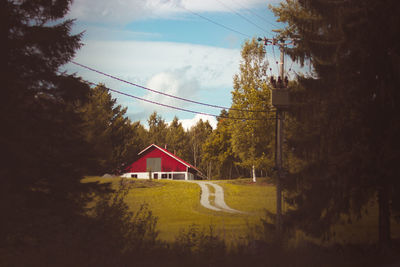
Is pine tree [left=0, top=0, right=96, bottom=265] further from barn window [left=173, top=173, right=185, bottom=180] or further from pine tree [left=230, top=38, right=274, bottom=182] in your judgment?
barn window [left=173, top=173, right=185, bottom=180]

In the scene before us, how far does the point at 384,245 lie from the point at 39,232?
12.5 m

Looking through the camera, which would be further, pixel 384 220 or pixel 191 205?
pixel 191 205

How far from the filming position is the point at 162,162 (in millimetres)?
66750

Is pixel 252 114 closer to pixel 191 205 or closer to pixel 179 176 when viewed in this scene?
pixel 191 205

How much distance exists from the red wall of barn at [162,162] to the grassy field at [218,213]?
16.5 meters

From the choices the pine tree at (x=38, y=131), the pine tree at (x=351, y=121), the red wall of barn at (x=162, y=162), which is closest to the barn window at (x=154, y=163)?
the red wall of barn at (x=162, y=162)

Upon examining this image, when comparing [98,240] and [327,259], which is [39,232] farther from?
[327,259]

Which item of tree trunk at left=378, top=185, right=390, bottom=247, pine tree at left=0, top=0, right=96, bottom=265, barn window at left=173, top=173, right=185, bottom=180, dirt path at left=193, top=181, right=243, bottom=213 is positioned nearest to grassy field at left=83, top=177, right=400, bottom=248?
dirt path at left=193, top=181, right=243, bottom=213

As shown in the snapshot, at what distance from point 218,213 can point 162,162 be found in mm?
37659

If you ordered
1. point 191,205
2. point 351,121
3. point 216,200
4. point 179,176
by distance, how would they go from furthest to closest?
point 179,176 → point 216,200 → point 191,205 → point 351,121

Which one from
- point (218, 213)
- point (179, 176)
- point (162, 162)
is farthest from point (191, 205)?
point (179, 176)

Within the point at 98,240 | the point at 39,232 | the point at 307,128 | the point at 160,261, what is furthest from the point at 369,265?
the point at 39,232

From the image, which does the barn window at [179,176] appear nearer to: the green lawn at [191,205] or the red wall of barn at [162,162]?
the red wall of barn at [162,162]

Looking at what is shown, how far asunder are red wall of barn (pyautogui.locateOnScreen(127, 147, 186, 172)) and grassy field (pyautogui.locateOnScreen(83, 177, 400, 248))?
16.5 metres
